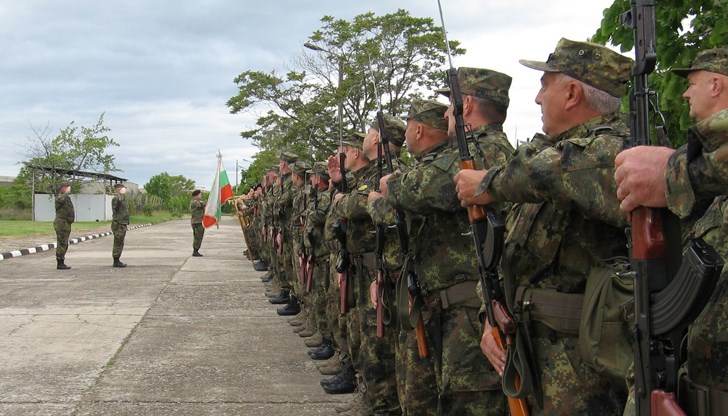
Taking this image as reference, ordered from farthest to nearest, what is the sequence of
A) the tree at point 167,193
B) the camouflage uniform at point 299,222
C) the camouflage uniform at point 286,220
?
the tree at point 167,193 < the camouflage uniform at point 286,220 < the camouflage uniform at point 299,222

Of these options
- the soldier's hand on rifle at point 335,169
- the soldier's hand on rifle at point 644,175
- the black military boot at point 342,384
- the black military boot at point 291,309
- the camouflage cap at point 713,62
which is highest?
the camouflage cap at point 713,62

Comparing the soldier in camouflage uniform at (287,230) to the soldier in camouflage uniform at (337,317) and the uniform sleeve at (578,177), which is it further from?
the uniform sleeve at (578,177)

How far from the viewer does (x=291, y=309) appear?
928 cm

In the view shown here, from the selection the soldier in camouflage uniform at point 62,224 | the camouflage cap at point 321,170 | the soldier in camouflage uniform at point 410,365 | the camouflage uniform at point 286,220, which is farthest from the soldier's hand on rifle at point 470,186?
the soldier in camouflage uniform at point 62,224

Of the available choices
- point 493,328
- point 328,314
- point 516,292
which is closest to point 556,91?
point 516,292

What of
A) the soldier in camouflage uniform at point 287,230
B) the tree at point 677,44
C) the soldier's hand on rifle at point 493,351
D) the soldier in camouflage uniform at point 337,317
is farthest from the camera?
the soldier in camouflage uniform at point 287,230

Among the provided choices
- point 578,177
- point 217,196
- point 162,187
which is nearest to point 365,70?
point 217,196

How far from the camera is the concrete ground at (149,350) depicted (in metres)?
5.30

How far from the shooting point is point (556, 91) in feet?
8.31

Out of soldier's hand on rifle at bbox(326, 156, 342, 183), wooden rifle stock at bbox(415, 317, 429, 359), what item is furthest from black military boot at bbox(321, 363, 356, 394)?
wooden rifle stock at bbox(415, 317, 429, 359)

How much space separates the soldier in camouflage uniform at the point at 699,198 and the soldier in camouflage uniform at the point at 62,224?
1402 cm

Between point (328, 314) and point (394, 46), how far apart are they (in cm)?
1896

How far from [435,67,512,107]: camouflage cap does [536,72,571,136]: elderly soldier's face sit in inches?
31.5

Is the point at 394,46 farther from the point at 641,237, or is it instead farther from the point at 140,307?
the point at 641,237
